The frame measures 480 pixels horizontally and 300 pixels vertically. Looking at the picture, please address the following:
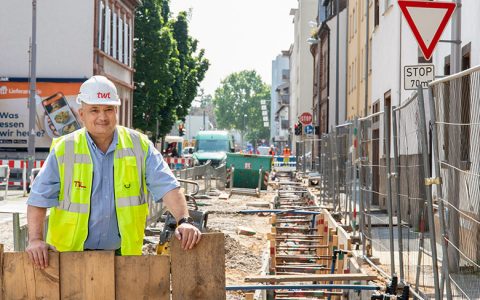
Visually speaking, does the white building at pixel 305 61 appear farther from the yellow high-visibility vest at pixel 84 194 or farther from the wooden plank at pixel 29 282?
the wooden plank at pixel 29 282

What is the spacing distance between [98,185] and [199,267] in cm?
96

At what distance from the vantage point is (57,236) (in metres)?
5.58

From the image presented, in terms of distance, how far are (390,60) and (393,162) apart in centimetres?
1558

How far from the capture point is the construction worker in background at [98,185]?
550 centimetres

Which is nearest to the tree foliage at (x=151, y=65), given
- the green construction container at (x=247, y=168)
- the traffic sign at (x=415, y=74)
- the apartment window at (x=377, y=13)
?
the green construction container at (x=247, y=168)

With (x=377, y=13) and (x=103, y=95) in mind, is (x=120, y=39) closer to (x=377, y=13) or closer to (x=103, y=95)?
(x=377, y=13)

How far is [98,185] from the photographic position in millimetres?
5527

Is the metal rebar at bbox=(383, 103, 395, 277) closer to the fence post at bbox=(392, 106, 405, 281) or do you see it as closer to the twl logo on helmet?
the fence post at bbox=(392, 106, 405, 281)

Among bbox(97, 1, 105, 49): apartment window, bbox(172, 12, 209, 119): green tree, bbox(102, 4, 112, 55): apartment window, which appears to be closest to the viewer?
bbox(97, 1, 105, 49): apartment window

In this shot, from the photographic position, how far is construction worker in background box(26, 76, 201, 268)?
5504 mm

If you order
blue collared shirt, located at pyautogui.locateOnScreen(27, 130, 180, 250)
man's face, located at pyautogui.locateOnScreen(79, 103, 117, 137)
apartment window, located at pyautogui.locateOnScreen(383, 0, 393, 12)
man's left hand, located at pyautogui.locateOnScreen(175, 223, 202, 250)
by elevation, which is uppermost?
apartment window, located at pyautogui.locateOnScreen(383, 0, 393, 12)

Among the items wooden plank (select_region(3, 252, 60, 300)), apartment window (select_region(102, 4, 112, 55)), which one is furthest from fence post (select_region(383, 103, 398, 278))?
apartment window (select_region(102, 4, 112, 55))

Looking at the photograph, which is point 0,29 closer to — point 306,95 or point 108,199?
point 108,199

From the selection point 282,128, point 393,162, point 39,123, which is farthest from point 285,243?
point 282,128
